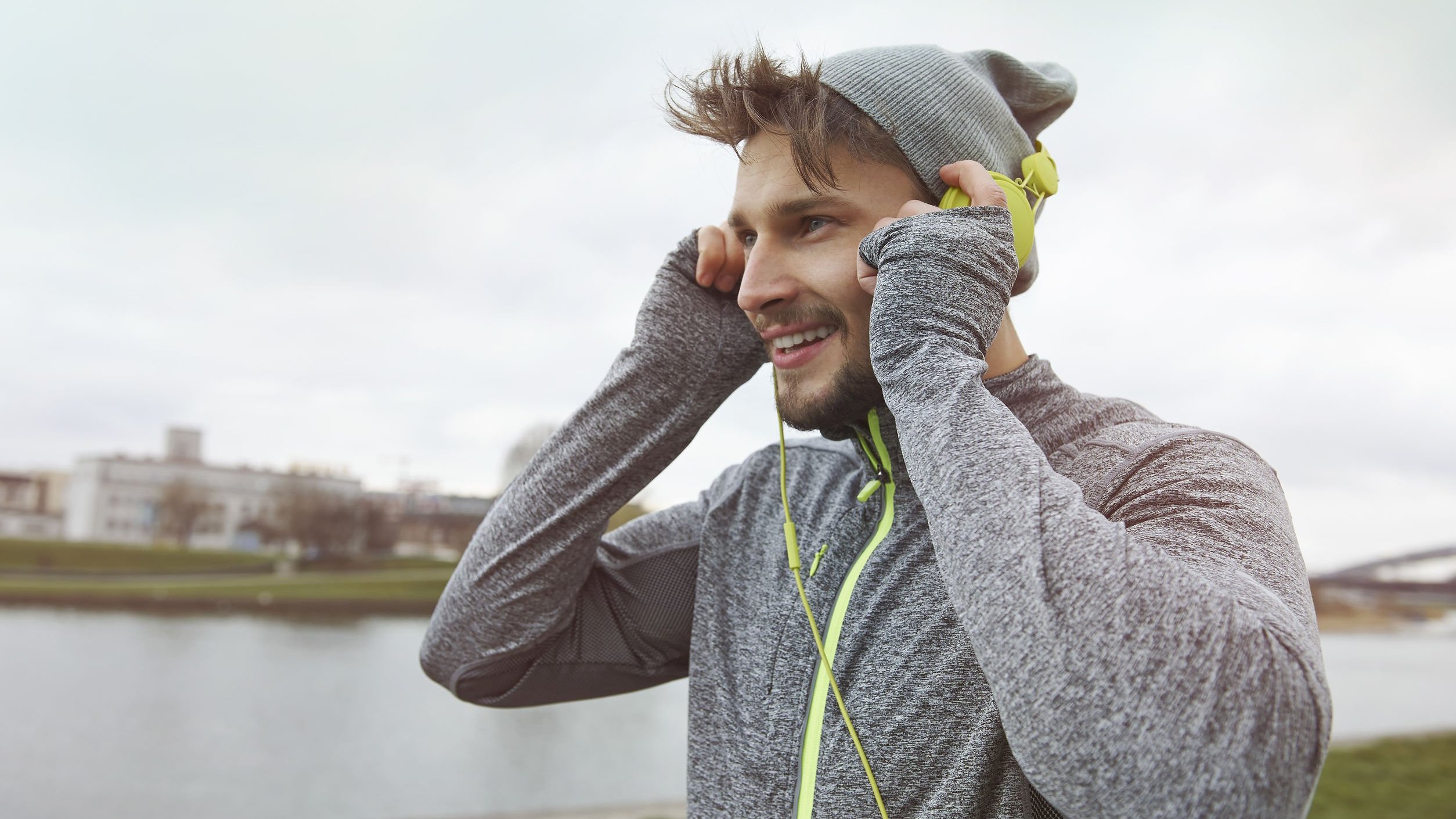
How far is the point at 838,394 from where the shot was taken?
4.86ft

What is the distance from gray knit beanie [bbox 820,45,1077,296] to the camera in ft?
5.08

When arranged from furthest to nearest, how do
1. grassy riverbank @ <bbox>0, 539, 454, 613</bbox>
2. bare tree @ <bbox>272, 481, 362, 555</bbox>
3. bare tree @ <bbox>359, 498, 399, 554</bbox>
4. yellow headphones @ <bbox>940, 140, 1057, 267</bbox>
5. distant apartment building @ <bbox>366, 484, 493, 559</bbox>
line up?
bare tree @ <bbox>359, 498, 399, 554</bbox>
bare tree @ <bbox>272, 481, 362, 555</bbox>
distant apartment building @ <bbox>366, 484, 493, 559</bbox>
grassy riverbank @ <bbox>0, 539, 454, 613</bbox>
yellow headphones @ <bbox>940, 140, 1057, 267</bbox>

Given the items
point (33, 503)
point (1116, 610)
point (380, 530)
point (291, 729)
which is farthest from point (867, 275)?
point (33, 503)

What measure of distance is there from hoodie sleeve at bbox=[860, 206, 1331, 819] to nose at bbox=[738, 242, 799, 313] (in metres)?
0.37

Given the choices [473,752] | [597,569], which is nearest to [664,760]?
[473,752]

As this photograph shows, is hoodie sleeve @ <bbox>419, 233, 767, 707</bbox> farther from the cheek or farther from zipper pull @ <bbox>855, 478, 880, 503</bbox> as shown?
zipper pull @ <bbox>855, 478, 880, 503</bbox>

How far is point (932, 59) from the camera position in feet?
5.38

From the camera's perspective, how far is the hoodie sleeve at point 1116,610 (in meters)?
0.88

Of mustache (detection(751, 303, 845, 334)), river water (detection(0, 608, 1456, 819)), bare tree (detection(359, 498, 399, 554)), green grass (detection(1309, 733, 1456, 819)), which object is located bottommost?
river water (detection(0, 608, 1456, 819))

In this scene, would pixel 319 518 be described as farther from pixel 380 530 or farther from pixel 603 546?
pixel 603 546

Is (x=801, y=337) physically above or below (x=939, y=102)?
below

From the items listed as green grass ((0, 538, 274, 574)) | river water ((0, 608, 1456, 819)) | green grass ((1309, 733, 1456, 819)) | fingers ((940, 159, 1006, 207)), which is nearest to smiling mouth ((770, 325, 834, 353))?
fingers ((940, 159, 1006, 207))

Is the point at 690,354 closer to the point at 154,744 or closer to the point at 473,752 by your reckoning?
the point at 473,752

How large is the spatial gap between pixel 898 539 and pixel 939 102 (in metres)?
0.79
